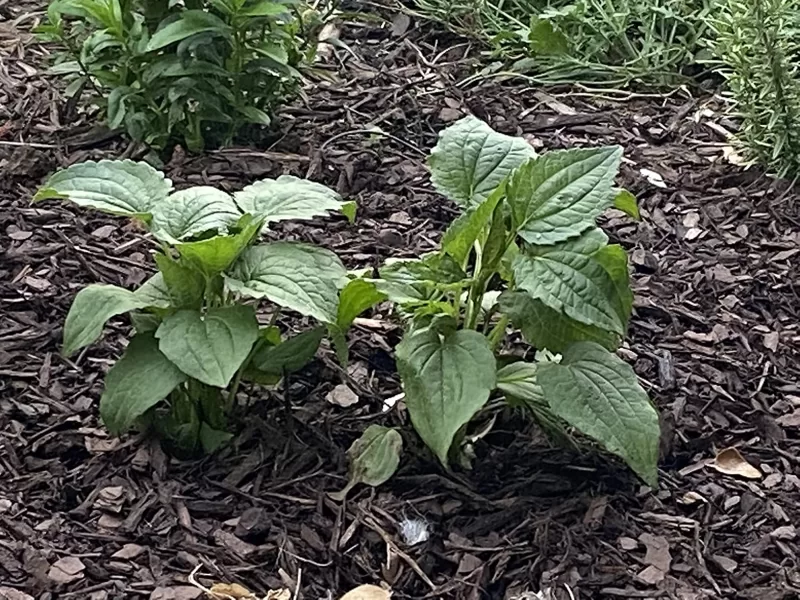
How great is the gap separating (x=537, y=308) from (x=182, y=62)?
4.89ft

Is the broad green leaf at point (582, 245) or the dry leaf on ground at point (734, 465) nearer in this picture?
the broad green leaf at point (582, 245)

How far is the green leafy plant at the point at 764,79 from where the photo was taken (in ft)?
10.9

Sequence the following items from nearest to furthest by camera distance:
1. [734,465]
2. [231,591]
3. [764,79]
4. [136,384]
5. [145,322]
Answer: [231,591] → [136,384] → [145,322] → [734,465] → [764,79]

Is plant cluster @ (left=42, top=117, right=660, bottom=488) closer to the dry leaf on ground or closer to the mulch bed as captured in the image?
the mulch bed

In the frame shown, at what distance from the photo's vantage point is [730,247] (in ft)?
10.5

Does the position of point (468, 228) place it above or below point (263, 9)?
above

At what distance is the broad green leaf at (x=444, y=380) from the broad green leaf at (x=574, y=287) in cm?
14

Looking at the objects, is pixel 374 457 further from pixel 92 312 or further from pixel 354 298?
pixel 92 312

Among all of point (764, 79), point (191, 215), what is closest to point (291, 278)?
point (191, 215)

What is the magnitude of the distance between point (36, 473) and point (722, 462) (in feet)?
4.48

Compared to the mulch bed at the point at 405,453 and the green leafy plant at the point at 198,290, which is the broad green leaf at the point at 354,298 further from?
the mulch bed at the point at 405,453

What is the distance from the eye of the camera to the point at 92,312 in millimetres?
2188

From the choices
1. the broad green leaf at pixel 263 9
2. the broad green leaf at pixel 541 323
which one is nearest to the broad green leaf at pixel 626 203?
the broad green leaf at pixel 541 323

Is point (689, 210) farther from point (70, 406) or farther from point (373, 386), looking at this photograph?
point (70, 406)
